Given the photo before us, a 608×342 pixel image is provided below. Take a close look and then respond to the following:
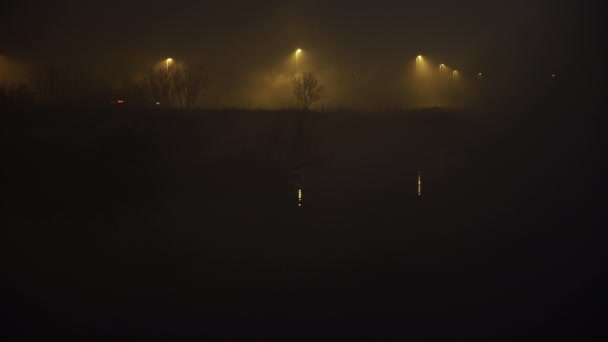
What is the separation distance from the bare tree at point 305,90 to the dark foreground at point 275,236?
1272cm

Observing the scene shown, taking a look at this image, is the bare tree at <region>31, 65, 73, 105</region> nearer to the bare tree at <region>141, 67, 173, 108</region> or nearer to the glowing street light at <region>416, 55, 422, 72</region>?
the bare tree at <region>141, 67, 173, 108</region>

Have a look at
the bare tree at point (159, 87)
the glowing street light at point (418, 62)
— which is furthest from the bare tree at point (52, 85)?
the glowing street light at point (418, 62)

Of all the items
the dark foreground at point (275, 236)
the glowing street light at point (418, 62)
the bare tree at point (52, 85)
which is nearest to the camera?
the dark foreground at point (275, 236)

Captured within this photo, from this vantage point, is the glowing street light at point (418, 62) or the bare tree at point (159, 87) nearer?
the bare tree at point (159, 87)

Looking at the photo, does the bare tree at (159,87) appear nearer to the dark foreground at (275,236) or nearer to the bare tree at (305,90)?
the bare tree at (305,90)

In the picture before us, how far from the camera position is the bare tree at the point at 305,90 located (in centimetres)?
3954

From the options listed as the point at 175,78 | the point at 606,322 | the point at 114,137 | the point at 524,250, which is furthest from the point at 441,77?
the point at 606,322

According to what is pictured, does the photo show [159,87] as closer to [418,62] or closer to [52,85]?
[52,85]

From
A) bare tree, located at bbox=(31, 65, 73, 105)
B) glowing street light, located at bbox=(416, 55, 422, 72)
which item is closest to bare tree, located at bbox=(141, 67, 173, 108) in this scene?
bare tree, located at bbox=(31, 65, 73, 105)

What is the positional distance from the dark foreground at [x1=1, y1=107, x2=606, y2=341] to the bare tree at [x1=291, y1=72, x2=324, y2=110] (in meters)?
12.7

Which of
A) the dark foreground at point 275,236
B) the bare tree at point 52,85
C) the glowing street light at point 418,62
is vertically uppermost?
the glowing street light at point 418,62

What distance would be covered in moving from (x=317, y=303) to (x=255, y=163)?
14.6 meters

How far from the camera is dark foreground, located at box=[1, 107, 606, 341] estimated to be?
7.22 meters

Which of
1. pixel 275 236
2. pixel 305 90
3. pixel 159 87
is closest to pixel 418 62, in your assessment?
pixel 305 90
